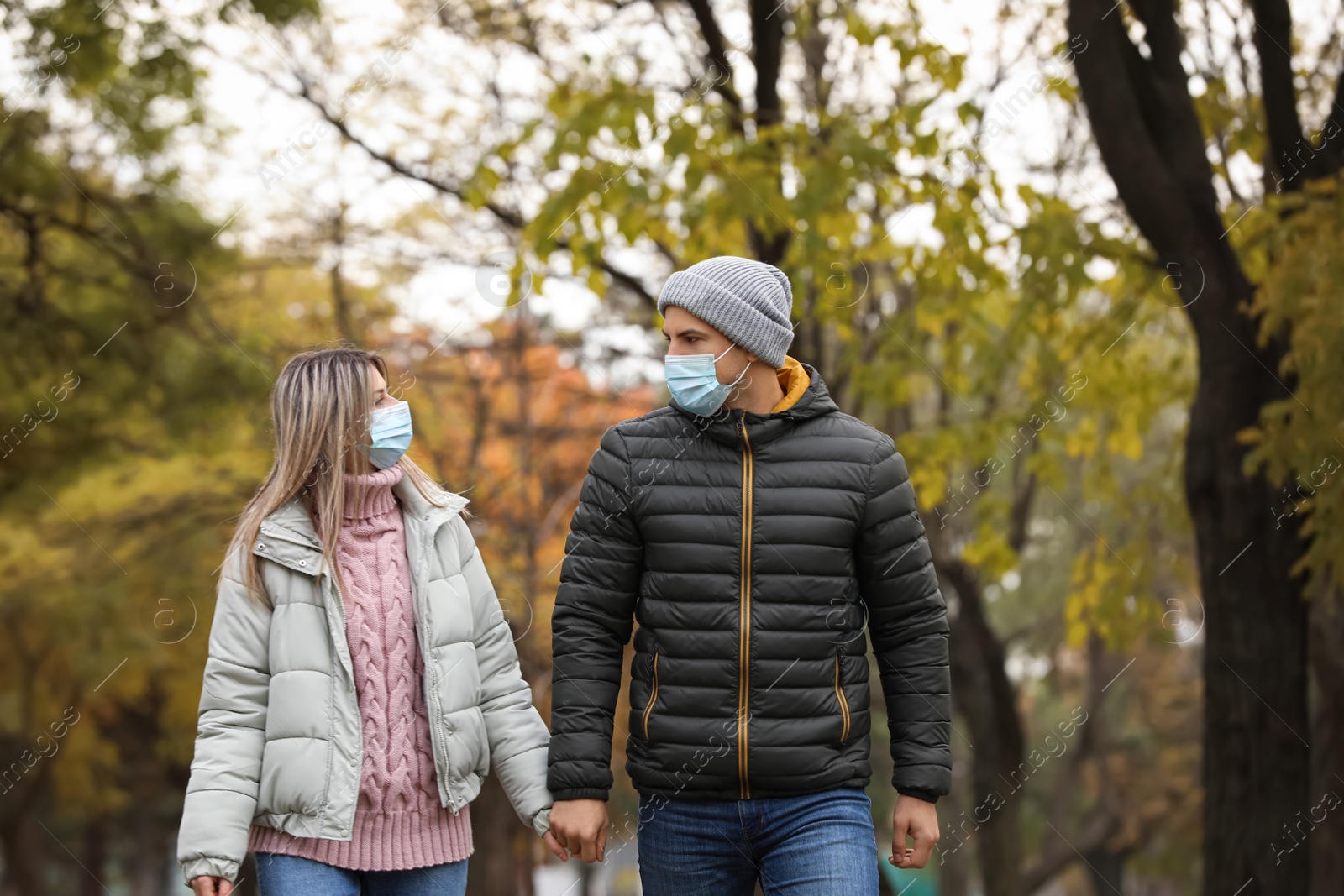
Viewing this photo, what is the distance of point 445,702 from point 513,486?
10.7 meters

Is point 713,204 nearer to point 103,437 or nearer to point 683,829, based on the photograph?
point 683,829

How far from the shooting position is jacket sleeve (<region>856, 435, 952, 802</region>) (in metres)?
3.23

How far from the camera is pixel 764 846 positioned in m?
3.14

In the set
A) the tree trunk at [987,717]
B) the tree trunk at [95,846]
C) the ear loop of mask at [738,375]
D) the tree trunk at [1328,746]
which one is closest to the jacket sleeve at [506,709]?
the ear loop of mask at [738,375]

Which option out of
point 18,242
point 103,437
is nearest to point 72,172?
point 18,242

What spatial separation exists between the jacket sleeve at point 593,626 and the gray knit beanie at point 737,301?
39 centimetres

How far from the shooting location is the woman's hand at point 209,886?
118 inches

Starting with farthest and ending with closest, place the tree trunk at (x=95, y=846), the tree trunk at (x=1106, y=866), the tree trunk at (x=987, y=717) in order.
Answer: the tree trunk at (x=95, y=846), the tree trunk at (x=1106, y=866), the tree trunk at (x=987, y=717)

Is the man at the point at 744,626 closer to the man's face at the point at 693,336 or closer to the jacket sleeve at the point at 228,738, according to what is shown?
the man's face at the point at 693,336

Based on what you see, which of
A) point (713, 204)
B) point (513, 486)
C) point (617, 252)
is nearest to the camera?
point (713, 204)

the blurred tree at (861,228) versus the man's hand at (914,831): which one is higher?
the blurred tree at (861,228)

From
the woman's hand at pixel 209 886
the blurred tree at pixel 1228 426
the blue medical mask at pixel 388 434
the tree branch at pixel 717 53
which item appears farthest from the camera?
the tree branch at pixel 717 53

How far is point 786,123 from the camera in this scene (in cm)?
819

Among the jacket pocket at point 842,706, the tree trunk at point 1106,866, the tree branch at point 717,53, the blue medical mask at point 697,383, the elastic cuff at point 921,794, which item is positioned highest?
the tree branch at point 717,53
